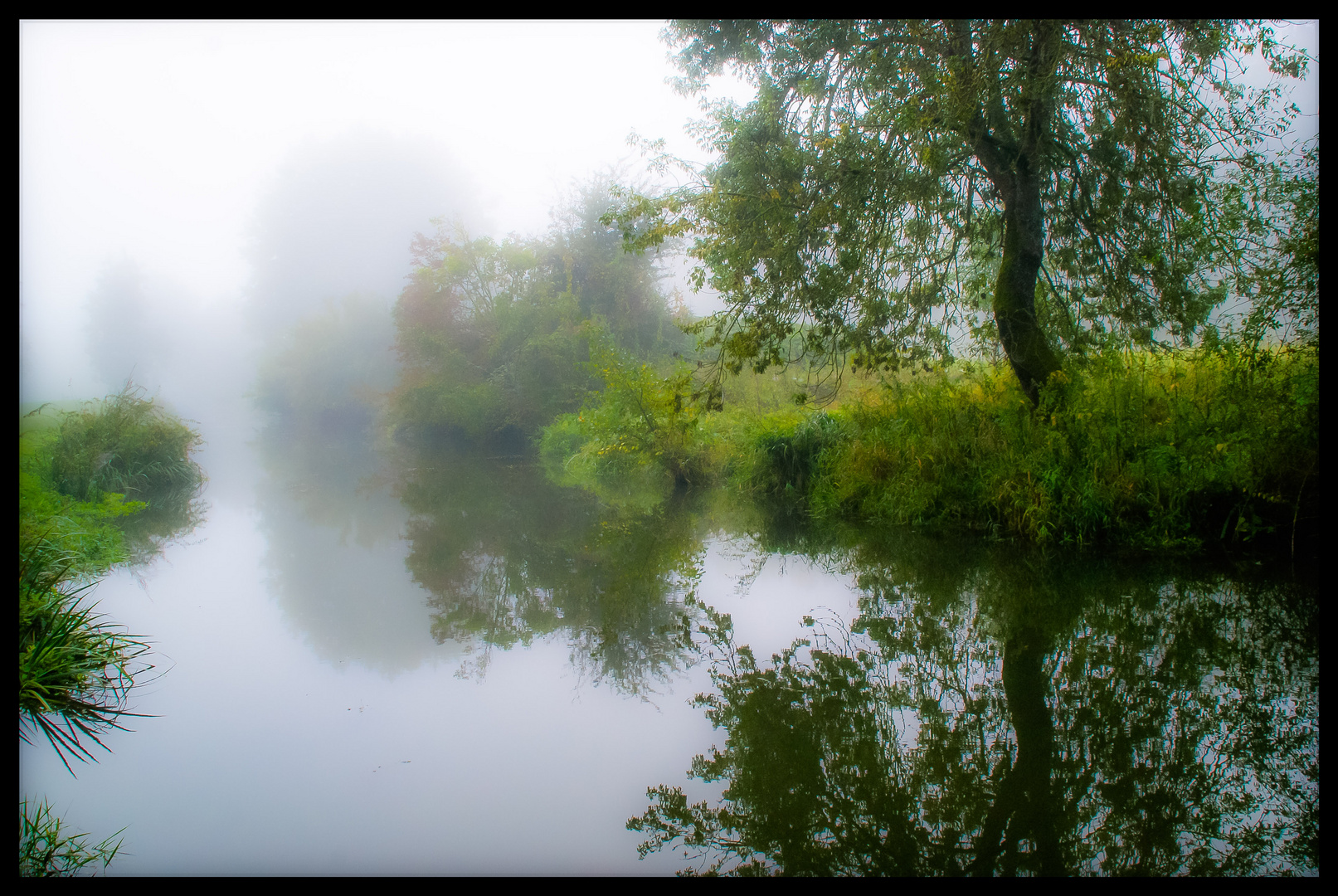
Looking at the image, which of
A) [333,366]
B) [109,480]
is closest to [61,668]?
[109,480]

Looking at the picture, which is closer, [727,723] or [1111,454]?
[727,723]

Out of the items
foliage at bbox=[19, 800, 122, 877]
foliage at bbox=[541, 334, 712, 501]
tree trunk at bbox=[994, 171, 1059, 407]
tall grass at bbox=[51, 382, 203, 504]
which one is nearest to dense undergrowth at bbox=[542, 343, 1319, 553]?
tree trunk at bbox=[994, 171, 1059, 407]

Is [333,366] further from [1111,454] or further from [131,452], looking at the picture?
[1111,454]

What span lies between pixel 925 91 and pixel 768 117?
204cm

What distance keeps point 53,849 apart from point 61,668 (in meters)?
1.46

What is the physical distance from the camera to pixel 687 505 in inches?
397

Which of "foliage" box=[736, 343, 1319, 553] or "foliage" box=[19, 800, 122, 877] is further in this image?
"foliage" box=[736, 343, 1319, 553]

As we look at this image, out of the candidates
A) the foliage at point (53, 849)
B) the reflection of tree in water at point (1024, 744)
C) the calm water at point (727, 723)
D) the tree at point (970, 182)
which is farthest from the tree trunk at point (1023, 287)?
the foliage at point (53, 849)

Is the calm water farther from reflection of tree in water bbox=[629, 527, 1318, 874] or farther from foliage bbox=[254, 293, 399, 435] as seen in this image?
foliage bbox=[254, 293, 399, 435]

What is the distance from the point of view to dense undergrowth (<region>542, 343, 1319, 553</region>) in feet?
17.2

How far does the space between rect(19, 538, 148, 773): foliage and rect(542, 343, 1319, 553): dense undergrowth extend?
4.48 m

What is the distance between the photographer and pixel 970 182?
7.44 m
